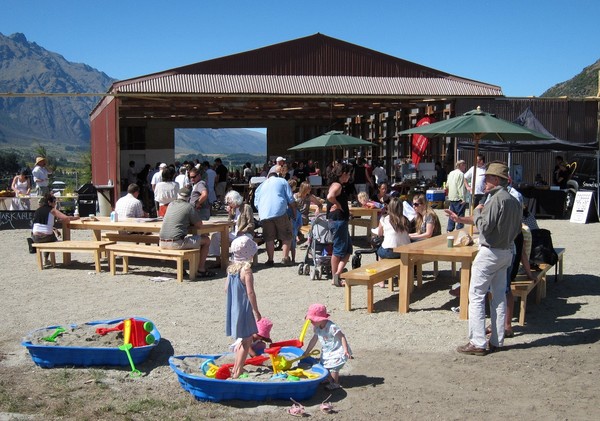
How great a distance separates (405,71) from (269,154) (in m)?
11.8

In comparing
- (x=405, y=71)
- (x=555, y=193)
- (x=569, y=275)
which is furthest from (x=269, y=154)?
(x=569, y=275)

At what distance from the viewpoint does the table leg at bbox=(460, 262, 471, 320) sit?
707 cm

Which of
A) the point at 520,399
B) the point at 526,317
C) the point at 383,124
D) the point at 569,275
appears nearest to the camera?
the point at 520,399

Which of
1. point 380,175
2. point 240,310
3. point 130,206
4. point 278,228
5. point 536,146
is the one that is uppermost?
point 536,146

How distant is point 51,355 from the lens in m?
5.74

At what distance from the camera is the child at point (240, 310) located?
5273mm

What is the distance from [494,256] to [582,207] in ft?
38.2

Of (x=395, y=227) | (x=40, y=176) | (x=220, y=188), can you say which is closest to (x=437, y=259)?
(x=395, y=227)

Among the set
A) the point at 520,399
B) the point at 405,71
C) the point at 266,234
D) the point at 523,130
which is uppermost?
the point at 405,71

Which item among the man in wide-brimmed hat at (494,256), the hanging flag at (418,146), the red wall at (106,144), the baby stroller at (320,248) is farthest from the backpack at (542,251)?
the hanging flag at (418,146)

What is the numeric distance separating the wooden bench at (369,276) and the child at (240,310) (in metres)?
1.92

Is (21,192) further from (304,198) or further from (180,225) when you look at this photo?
(180,225)

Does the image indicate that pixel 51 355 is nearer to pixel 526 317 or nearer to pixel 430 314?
pixel 430 314

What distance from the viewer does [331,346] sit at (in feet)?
17.1
